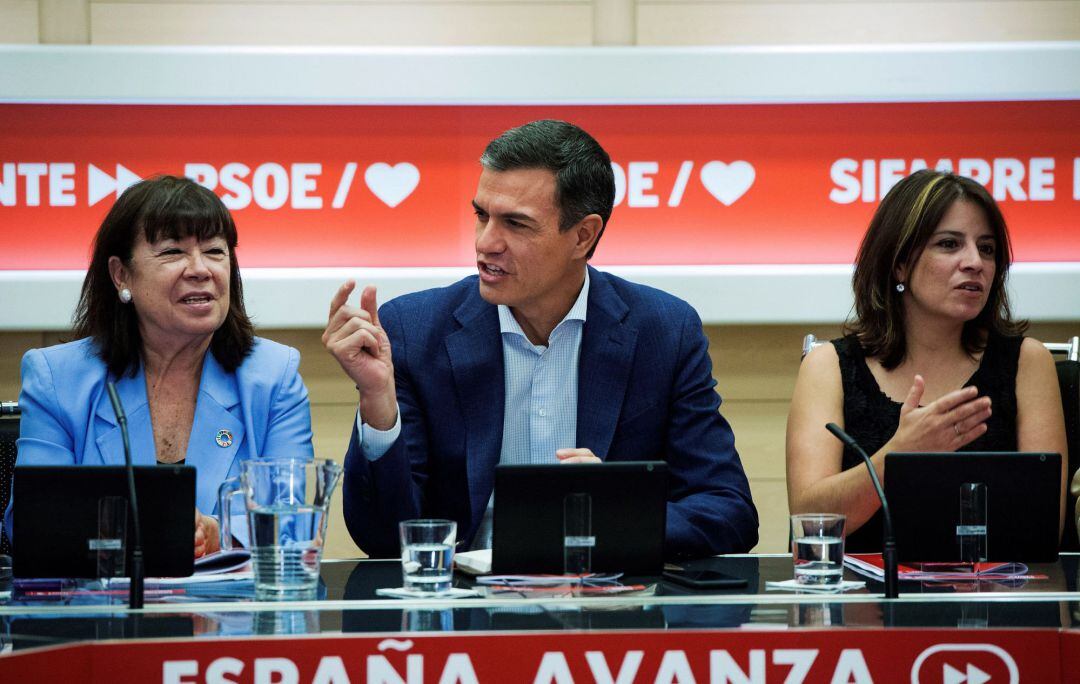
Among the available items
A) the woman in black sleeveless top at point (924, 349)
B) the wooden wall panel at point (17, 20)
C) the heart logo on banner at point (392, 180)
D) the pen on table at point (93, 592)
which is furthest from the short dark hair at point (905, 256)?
the wooden wall panel at point (17, 20)

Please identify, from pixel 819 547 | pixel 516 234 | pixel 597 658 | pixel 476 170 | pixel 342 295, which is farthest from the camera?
pixel 476 170

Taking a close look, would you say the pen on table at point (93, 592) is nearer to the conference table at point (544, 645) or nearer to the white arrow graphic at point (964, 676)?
the conference table at point (544, 645)

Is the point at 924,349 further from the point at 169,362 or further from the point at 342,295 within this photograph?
the point at 169,362

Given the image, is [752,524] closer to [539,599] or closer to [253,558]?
[539,599]

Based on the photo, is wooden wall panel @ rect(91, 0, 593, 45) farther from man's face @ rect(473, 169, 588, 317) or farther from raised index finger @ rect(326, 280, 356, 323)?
raised index finger @ rect(326, 280, 356, 323)

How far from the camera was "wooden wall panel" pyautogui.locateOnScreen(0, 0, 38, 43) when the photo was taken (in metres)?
3.47

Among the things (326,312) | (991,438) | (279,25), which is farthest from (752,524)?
(279,25)

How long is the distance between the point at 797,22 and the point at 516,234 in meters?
1.55

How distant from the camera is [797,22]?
355 cm

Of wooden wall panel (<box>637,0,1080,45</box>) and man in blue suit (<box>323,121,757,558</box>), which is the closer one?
man in blue suit (<box>323,121,757,558</box>)

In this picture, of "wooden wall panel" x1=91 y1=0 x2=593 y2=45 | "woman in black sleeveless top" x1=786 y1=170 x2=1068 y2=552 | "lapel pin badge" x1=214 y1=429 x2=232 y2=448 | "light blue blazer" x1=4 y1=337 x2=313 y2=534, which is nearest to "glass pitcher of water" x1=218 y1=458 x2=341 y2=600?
"light blue blazer" x1=4 y1=337 x2=313 y2=534

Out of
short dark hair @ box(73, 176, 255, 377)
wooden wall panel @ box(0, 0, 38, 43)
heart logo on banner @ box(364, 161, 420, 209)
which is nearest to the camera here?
short dark hair @ box(73, 176, 255, 377)

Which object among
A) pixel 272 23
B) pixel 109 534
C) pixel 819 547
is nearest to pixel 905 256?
pixel 819 547

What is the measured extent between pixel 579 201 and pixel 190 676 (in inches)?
54.6
